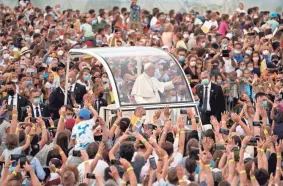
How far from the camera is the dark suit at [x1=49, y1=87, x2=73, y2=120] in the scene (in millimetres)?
23062

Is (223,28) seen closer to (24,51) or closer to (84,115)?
(24,51)

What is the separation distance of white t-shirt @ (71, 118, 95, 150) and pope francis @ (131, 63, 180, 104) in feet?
12.3

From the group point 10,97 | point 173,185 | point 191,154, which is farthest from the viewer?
point 10,97

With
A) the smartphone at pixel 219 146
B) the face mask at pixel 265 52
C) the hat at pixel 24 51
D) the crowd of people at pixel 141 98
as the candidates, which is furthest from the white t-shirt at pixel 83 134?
the face mask at pixel 265 52

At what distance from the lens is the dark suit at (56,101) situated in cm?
2306

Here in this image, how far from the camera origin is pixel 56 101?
915 inches

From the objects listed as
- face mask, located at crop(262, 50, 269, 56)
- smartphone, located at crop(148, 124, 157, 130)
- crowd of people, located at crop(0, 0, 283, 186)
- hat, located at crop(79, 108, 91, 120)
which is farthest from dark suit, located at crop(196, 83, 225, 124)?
hat, located at crop(79, 108, 91, 120)

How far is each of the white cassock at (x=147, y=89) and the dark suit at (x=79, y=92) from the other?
259 centimetres

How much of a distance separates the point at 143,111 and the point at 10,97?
14.4 feet

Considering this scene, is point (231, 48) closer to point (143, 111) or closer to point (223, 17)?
point (223, 17)

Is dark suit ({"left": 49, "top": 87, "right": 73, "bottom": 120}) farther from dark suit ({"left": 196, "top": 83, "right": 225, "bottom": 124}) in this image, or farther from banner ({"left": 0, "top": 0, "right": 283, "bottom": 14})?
banner ({"left": 0, "top": 0, "right": 283, "bottom": 14})

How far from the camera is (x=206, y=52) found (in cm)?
2806

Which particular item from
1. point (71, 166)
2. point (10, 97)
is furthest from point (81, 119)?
point (10, 97)

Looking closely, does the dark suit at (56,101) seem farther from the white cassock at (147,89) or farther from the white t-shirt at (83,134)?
the white t-shirt at (83,134)
